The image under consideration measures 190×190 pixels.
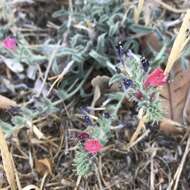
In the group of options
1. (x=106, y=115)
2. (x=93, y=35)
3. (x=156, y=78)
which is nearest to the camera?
(x=156, y=78)

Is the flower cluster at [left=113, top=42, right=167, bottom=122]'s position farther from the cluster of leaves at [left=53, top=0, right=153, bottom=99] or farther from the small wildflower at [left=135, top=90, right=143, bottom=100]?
the cluster of leaves at [left=53, top=0, right=153, bottom=99]

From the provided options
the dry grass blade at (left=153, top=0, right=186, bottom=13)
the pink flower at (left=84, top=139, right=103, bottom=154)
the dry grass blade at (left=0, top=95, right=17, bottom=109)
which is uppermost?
the dry grass blade at (left=153, top=0, right=186, bottom=13)

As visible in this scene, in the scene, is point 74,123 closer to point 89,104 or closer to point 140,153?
point 89,104

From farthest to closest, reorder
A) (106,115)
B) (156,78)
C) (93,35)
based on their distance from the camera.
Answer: (93,35) → (106,115) → (156,78)

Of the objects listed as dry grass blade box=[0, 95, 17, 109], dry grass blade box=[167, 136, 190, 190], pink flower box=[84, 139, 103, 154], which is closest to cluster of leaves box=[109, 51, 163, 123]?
pink flower box=[84, 139, 103, 154]

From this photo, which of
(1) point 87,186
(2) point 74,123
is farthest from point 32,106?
(1) point 87,186

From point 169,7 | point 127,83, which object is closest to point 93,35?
point 169,7

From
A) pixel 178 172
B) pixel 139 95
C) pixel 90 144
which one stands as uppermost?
pixel 139 95

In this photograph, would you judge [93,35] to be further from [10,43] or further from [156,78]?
[156,78]
